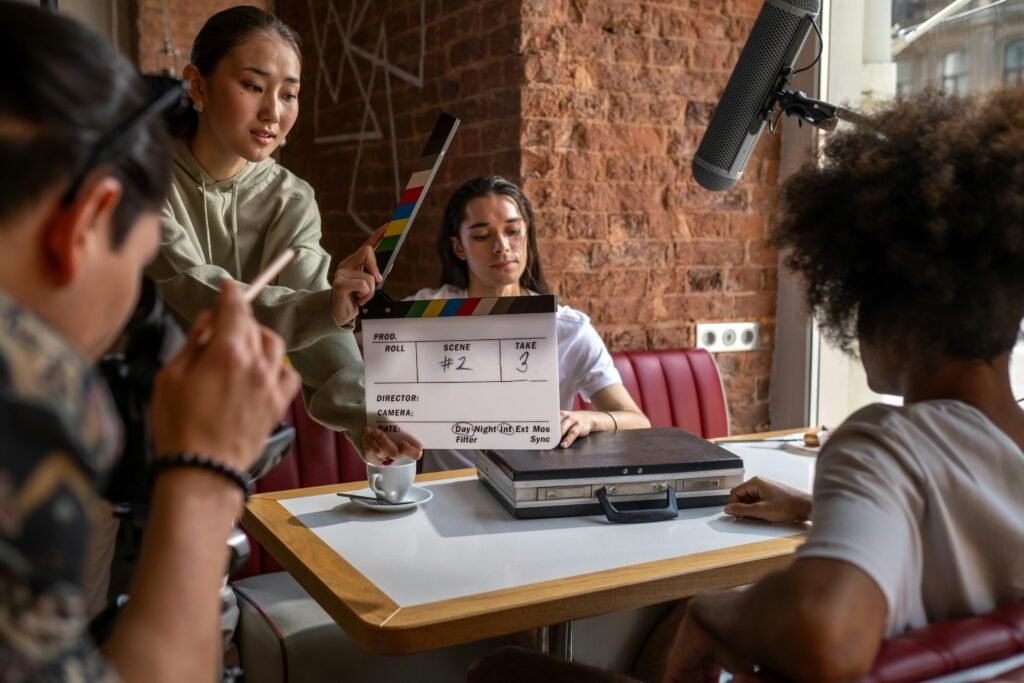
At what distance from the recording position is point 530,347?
5.47ft

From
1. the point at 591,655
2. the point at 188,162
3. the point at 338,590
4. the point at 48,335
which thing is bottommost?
the point at 591,655

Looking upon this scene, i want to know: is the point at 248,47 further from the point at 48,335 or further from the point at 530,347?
the point at 48,335

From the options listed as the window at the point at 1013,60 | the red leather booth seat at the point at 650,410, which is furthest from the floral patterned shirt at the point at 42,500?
the window at the point at 1013,60

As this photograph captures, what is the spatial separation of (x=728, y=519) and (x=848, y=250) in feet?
2.60

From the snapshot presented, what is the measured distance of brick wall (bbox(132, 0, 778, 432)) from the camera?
2924 millimetres

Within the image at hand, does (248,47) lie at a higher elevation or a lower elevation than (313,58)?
lower

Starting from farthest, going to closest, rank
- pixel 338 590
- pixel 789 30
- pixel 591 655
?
1. pixel 591 655
2. pixel 789 30
3. pixel 338 590

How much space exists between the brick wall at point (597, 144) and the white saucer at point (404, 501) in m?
1.32

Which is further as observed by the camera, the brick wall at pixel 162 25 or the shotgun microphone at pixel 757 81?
the brick wall at pixel 162 25

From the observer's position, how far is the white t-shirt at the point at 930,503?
0.88 m

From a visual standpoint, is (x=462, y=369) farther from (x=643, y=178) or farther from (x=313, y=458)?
(x=643, y=178)

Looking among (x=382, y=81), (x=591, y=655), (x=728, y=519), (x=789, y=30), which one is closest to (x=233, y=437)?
(x=728, y=519)

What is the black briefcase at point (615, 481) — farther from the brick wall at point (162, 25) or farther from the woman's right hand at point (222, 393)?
the brick wall at point (162, 25)

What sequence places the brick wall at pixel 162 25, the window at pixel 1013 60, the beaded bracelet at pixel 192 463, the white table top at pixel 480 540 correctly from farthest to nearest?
the brick wall at pixel 162 25
the window at pixel 1013 60
the white table top at pixel 480 540
the beaded bracelet at pixel 192 463
